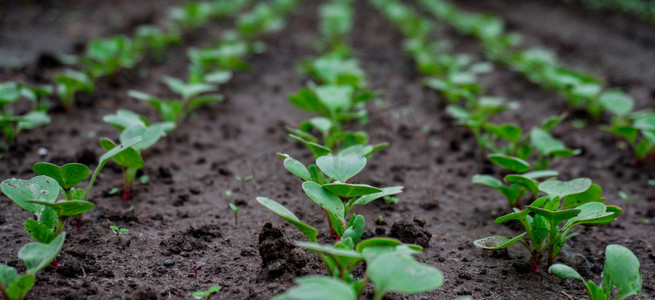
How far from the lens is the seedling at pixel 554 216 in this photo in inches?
56.9

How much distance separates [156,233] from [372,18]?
603cm

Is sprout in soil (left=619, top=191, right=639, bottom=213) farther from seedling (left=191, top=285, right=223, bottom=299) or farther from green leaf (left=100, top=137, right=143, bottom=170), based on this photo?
green leaf (left=100, top=137, right=143, bottom=170)

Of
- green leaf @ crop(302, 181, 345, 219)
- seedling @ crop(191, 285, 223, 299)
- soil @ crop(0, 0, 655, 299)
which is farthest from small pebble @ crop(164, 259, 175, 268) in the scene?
green leaf @ crop(302, 181, 345, 219)

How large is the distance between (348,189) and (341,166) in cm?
15

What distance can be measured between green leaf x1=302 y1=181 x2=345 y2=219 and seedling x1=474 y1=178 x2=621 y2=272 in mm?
441

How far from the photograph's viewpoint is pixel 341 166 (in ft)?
5.19

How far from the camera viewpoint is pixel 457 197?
2.27 metres

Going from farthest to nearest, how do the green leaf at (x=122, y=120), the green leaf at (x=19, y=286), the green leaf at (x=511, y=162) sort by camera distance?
the green leaf at (x=122, y=120)
the green leaf at (x=511, y=162)
the green leaf at (x=19, y=286)

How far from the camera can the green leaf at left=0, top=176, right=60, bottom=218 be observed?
1.44 m

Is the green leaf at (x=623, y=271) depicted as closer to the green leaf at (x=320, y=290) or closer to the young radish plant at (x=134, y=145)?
the green leaf at (x=320, y=290)

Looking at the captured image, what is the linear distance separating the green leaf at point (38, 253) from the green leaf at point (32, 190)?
0.21 meters

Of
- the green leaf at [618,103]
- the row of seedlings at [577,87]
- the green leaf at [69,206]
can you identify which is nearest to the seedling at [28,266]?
the green leaf at [69,206]

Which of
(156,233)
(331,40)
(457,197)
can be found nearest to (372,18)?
(331,40)

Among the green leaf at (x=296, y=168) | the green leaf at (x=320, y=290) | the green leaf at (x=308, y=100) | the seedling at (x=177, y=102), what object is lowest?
the seedling at (x=177, y=102)
